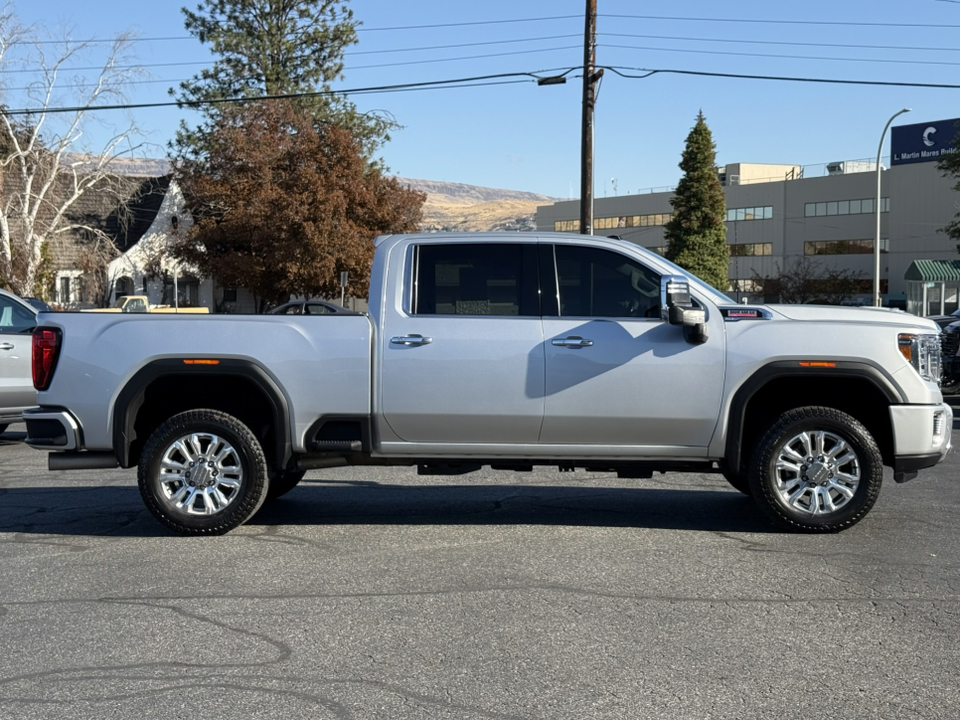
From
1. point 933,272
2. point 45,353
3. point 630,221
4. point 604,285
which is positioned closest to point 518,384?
point 604,285

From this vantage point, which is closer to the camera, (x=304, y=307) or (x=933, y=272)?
(x=304, y=307)

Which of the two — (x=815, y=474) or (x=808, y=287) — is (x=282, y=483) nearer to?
(x=815, y=474)

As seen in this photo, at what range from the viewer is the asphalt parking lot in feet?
15.1

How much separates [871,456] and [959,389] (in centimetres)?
1117

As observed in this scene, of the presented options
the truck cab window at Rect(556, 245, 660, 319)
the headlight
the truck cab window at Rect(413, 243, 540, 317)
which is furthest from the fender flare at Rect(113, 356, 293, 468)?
the headlight

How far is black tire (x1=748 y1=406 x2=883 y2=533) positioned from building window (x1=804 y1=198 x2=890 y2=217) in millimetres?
74329

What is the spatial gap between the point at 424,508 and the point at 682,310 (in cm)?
278

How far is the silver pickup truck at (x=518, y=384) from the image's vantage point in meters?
7.62

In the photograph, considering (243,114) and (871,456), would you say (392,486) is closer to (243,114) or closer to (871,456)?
(871,456)

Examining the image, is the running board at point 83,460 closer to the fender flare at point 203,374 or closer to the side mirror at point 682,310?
the fender flare at point 203,374

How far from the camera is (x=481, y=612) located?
583 centimetres

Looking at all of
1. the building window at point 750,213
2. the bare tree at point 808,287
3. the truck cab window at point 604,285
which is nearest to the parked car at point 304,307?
the truck cab window at point 604,285

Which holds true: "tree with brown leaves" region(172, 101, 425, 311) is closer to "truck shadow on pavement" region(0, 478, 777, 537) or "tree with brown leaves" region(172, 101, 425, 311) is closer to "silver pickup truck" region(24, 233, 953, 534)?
"truck shadow on pavement" region(0, 478, 777, 537)

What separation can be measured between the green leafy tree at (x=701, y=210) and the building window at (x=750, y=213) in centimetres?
1456
